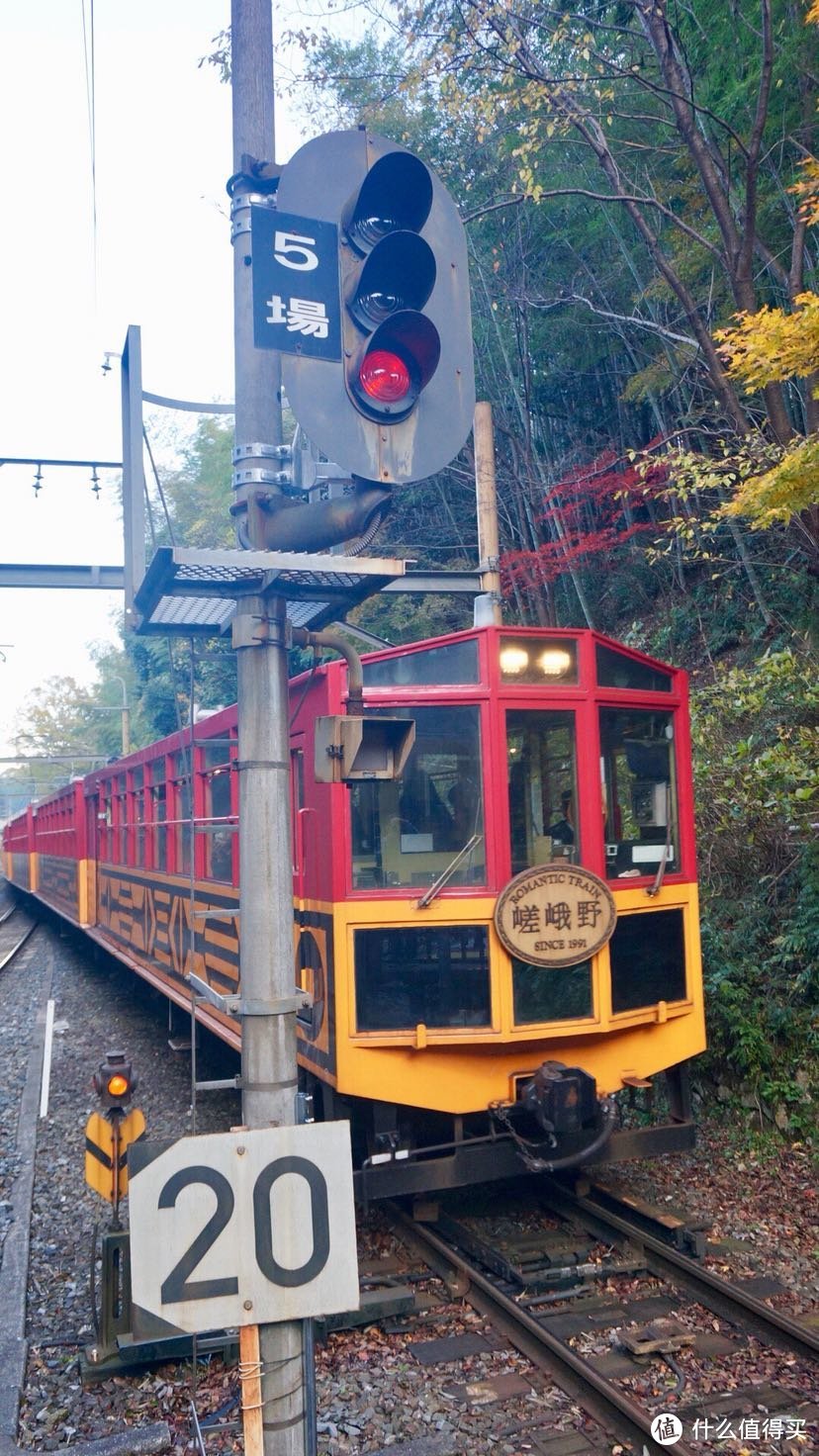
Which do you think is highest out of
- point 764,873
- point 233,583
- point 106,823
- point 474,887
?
point 233,583

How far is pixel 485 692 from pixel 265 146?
285 centimetres

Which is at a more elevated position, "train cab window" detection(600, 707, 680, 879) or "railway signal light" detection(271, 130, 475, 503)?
"railway signal light" detection(271, 130, 475, 503)

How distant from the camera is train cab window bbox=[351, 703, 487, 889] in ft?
17.7

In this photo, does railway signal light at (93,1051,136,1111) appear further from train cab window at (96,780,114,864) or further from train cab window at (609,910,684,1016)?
train cab window at (96,780,114,864)

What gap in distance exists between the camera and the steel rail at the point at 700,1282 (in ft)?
14.8

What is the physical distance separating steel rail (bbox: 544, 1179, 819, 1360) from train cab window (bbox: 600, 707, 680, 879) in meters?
1.75

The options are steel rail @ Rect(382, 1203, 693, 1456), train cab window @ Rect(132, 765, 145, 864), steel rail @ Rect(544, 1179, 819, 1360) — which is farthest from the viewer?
train cab window @ Rect(132, 765, 145, 864)

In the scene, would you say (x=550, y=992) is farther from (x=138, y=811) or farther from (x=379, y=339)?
(x=138, y=811)

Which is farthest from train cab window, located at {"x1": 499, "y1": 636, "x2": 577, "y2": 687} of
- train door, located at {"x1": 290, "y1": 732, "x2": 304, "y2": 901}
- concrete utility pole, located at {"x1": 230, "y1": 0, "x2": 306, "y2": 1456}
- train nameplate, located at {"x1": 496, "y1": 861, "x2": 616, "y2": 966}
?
concrete utility pole, located at {"x1": 230, "y1": 0, "x2": 306, "y2": 1456}

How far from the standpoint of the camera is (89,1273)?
5660mm

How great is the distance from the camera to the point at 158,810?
9.62 metres

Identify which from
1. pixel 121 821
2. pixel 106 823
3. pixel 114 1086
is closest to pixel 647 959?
pixel 114 1086

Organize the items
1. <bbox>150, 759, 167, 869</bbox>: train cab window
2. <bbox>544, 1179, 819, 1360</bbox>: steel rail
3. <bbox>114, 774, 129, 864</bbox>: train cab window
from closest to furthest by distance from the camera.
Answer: <bbox>544, 1179, 819, 1360</bbox>: steel rail, <bbox>150, 759, 167, 869</bbox>: train cab window, <bbox>114, 774, 129, 864</bbox>: train cab window

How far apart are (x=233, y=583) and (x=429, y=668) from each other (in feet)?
8.73
